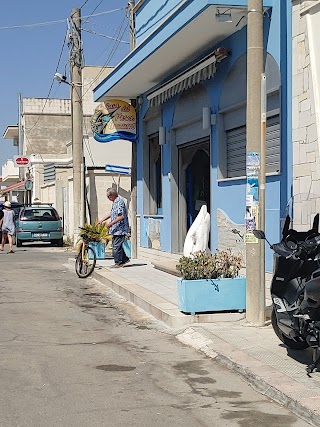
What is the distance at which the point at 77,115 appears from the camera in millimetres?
21984

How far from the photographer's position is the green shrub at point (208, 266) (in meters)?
8.88

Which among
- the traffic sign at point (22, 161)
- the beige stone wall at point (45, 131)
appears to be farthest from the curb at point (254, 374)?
the beige stone wall at point (45, 131)

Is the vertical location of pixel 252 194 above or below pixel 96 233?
above

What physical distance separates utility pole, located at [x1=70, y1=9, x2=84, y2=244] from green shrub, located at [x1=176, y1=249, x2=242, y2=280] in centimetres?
1336

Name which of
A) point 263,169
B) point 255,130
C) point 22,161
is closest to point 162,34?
point 255,130

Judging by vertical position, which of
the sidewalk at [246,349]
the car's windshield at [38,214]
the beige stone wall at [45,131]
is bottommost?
the sidewalk at [246,349]

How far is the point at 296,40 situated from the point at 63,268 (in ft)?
32.0

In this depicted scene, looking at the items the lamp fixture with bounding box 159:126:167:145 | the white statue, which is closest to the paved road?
the white statue

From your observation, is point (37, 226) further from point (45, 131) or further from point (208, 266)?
point (45, 131)

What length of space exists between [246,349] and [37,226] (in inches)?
768

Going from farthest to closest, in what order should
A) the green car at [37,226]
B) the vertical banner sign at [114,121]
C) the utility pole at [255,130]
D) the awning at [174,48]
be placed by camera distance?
the green car at [37,226]
the vertical banner sign at [114,121]
the awning at [174,48]
the utility pole at [255,130]

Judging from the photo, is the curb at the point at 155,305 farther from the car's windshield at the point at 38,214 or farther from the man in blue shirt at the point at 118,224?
the car's windshield at the point at 38,214

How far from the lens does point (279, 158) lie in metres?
10.3

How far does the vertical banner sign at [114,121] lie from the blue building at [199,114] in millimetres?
259
